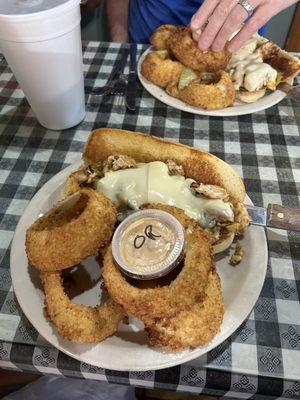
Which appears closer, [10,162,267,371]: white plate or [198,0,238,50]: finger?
[10,162,267,371]: white plate

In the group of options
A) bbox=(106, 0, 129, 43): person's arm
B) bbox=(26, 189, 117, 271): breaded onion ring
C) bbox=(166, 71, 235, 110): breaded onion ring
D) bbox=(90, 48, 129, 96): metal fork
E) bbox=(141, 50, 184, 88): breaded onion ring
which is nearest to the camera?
bbox=(26, 189, 117, 271): breaded onion ring

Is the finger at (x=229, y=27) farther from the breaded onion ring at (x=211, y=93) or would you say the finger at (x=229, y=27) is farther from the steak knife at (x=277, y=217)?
the steak knife at (x=277, y=217)

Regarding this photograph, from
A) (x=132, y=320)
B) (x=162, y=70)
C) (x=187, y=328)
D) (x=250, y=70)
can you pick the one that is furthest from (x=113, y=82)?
(x=187, y=328)

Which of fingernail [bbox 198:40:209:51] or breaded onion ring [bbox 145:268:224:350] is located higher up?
fingernail [bbox 198:40:209:51]

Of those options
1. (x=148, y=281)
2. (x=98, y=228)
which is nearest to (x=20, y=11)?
(x=98, y=228)

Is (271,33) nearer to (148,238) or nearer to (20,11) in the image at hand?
(20,11)

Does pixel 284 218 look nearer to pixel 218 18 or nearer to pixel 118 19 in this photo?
pixel 218 18

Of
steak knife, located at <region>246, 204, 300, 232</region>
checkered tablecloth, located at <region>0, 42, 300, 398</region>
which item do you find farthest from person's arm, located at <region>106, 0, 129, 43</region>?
steak knife, located at <region>246, 204, 300, 232</region>

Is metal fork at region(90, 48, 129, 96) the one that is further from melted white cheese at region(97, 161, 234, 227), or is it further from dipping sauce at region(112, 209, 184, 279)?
dipping sauce at region(112, 209, 184, 279)
